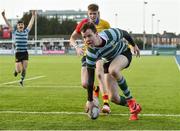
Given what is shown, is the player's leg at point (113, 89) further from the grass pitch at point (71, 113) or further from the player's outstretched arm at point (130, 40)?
the player's outstretched arm at point (130, 40)

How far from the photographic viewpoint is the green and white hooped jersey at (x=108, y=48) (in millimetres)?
8453

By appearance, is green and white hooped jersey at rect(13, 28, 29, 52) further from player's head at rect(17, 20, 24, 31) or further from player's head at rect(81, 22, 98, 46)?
player's head at rect(81, 22, 98, 46)

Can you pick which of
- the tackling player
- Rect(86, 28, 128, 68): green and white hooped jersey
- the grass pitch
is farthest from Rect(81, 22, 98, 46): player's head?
the grass pitch

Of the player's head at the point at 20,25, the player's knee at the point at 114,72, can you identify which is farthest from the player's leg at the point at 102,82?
the player's head at the point at 20,25

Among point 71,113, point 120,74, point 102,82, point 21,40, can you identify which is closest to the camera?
point 120,74

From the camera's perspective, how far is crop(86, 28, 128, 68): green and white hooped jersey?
8453 mm

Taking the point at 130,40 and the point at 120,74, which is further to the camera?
the point at 130,40

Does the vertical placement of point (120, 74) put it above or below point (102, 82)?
above

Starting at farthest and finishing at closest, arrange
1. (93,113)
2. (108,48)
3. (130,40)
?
(130,40) → (108,48) → (93,113)

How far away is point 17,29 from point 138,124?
34.0 feet

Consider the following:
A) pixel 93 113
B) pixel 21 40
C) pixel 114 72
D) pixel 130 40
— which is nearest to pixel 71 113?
pixel 114 72

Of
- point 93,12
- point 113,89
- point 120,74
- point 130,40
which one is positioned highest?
point 93,12

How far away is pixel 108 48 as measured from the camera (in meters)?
9.12

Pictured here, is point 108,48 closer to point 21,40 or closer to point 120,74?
point 120,74
